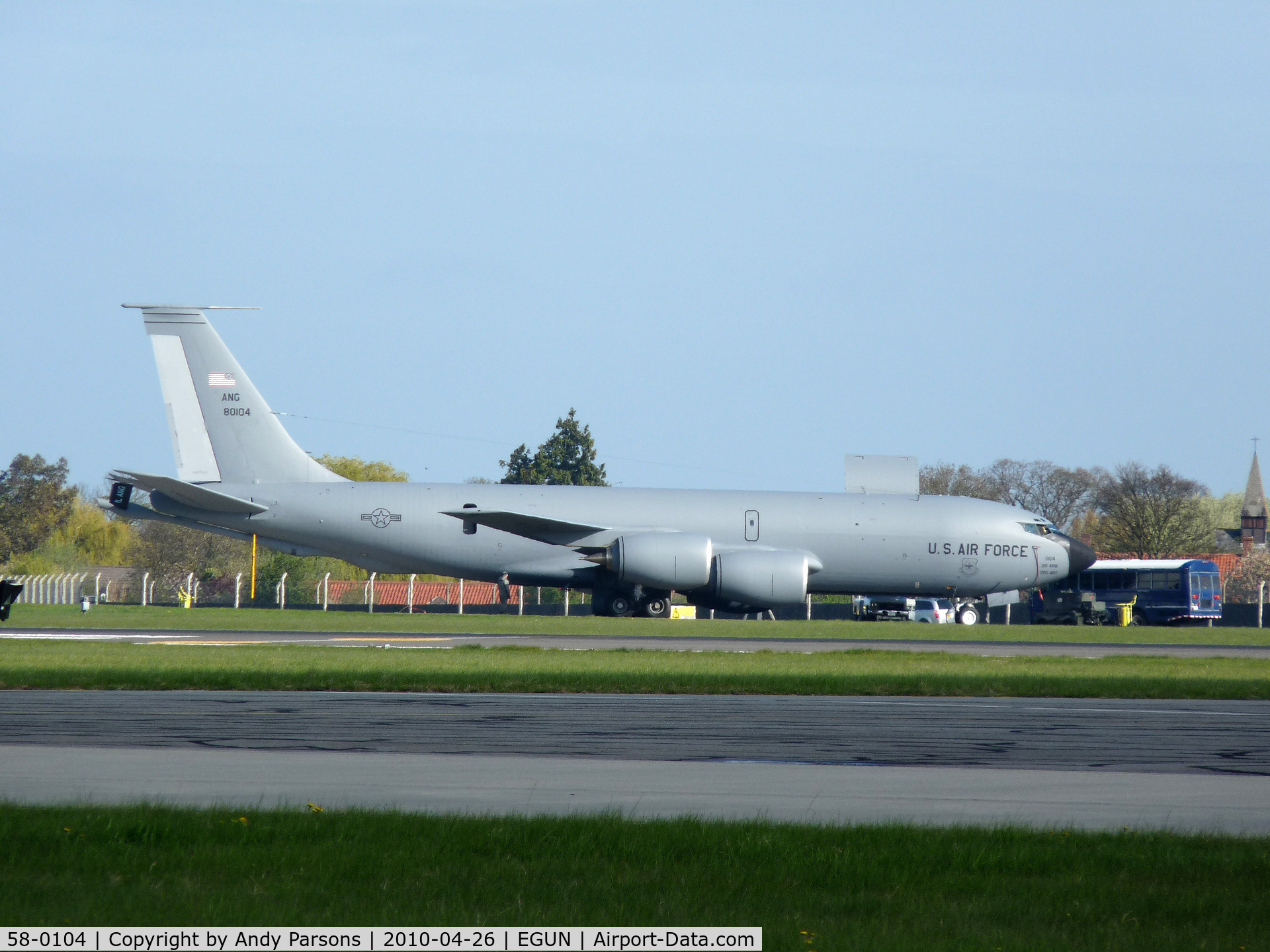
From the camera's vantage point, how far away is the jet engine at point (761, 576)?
39531mm

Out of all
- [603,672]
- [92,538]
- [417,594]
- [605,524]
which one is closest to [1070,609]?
[605,524]

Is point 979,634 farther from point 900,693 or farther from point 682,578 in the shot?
point 900,693

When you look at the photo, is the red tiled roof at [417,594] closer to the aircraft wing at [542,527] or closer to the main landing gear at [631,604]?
the main landing gear at [631,604]

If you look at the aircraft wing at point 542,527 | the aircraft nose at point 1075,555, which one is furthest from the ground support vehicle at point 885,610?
the aircraft wing at point 542,527

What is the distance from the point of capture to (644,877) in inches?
243

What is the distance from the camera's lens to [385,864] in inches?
246

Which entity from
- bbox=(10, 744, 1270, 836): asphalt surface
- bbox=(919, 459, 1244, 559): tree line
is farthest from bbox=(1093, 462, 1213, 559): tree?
bbox=(10, 744, 1270, 836): asphalt surface

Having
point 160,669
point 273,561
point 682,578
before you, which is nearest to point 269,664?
point 160,669

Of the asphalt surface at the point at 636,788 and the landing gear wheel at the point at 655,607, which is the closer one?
the asphalt surface at the point at 636,788

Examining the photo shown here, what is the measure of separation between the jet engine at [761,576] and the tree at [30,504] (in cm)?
7547

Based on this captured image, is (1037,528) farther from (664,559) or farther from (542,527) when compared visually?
(542,527)

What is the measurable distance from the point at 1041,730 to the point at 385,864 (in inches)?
342
